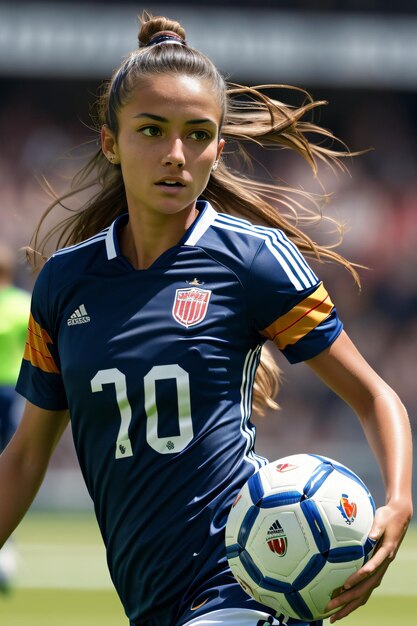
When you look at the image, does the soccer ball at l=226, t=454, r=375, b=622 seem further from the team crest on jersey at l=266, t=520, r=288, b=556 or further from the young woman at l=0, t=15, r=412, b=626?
the young woman at l=0, t=15, r=412, b=626

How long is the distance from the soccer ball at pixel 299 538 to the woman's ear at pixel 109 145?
44.2 inches

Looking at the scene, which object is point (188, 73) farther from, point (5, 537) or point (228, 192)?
point (5, 537)

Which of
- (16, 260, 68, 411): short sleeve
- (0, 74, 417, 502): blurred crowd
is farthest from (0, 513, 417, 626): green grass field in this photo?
(0, 74, 417, 502): blurred crowd

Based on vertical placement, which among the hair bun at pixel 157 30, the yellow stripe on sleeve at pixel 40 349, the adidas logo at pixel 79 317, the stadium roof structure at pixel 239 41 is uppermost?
the stadium roof structure at pixel 239 41

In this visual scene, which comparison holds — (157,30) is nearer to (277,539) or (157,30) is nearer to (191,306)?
(191,306)

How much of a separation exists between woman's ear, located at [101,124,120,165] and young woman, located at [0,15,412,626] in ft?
0.11

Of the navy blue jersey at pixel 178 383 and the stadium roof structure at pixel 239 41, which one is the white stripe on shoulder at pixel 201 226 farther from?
the stadium roof structure at pixel 239 41

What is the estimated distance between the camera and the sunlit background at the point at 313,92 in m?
18.1

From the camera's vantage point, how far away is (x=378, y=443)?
341 cm

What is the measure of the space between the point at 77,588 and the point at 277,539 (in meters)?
6.36

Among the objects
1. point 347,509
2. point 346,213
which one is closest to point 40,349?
point 347,509

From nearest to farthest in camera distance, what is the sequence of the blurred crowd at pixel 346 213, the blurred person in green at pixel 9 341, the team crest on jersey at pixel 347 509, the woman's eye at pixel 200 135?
the team crest on jersey at pixel 347 509, the woman's eye at pixel 200 135, the blurred person in green at pixel 9 341, the blurred crowd at pixel 346 213

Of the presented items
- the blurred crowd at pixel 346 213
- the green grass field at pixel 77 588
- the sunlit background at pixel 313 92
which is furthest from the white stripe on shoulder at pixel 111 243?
the sunlit background at pixel 313 92

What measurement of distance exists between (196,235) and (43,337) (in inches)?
22.5
